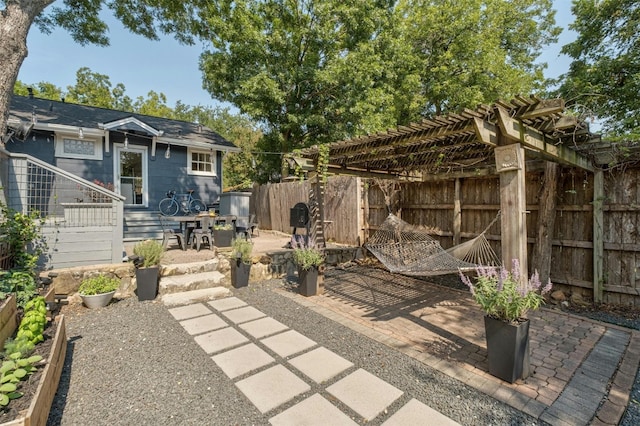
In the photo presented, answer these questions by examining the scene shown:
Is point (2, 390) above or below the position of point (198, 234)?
below

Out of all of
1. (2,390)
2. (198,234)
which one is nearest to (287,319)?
(2,390)

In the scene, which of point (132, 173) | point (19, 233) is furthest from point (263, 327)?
point (132, 173)

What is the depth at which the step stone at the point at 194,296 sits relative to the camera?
12.8 feet

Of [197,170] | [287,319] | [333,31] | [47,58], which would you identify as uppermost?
[333,31]

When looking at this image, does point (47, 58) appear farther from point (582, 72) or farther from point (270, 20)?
point (582, 72)

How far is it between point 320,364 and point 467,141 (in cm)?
315

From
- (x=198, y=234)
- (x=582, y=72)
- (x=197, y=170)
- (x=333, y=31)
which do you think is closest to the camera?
(x=198, y=234)

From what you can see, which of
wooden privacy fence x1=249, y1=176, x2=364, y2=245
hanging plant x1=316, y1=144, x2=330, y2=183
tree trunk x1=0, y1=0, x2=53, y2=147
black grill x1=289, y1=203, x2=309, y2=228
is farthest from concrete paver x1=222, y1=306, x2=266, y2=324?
tree trunk x1=0, y1=0, x2=53, y2=147

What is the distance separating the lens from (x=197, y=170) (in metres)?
8.44

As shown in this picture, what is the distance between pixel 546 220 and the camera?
162 inches

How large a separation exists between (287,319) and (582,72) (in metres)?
9.32

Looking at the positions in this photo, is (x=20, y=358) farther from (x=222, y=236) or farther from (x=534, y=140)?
(x=534, y=140)

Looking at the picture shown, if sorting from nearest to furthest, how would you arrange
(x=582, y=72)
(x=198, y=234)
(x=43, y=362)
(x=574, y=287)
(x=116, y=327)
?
(x=43, y=362) < (x=116, y=327) < (x=574, y=287) < (x=198, y=234) < (x=582, y=72)

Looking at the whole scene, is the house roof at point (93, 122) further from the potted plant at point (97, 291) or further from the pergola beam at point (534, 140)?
the pergola beam at point (534, 140)
